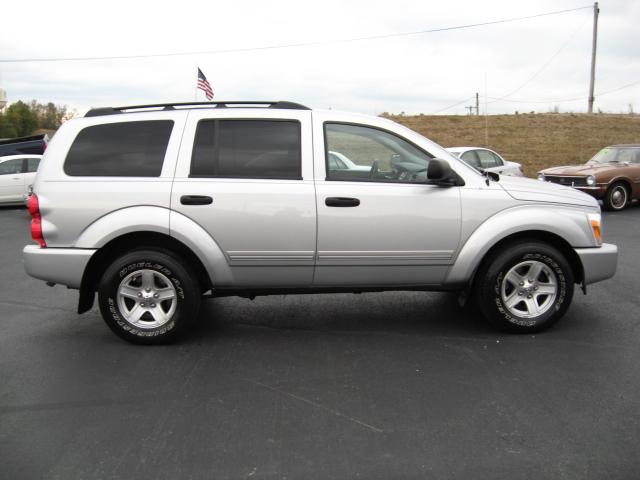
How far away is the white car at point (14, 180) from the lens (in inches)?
628

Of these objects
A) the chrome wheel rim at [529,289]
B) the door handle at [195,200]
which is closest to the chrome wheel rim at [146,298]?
the door handle at [195,200]

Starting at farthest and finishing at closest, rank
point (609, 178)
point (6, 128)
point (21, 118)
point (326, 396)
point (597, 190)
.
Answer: point (21, 118) < point (6, 128) < point (609, 178) < point (597, 190) < point (326, 396)

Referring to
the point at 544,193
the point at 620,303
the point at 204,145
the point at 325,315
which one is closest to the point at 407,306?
the point at 325,315

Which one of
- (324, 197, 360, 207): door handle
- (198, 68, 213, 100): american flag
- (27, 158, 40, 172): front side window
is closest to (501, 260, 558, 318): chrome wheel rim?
(324, 197, 360, 207): door handle

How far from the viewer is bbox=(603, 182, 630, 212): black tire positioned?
549 inches

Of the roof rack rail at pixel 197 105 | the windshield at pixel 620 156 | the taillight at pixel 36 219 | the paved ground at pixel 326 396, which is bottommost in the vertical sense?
the paved ground at pixel 326 396

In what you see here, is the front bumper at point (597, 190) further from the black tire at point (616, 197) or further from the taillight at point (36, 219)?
the taillight at point (36, 219)

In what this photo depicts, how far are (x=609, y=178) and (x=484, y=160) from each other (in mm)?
3386

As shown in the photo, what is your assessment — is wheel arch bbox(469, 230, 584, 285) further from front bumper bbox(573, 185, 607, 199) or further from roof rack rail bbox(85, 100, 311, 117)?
front bumper bbox(573, 185, 607, 199)

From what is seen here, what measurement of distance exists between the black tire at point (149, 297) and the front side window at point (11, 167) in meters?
13.2

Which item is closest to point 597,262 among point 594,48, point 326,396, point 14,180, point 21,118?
point 326,396

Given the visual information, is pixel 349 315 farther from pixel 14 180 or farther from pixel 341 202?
pixel 14 180

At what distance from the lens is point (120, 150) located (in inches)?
191

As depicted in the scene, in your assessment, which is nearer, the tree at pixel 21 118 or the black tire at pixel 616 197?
the black tire at pixel 616 197
